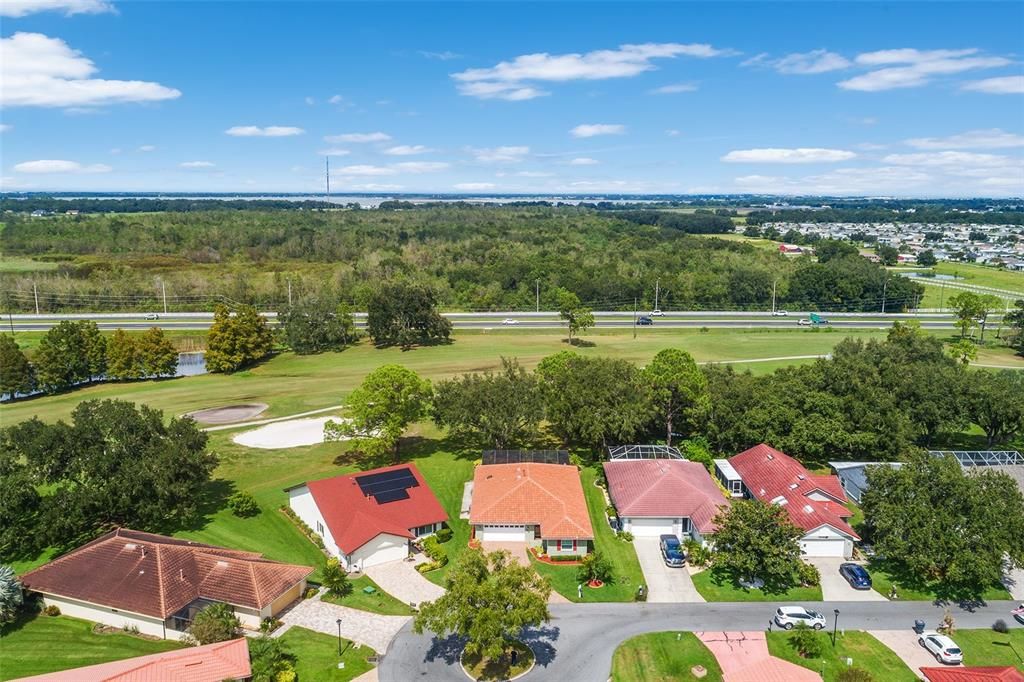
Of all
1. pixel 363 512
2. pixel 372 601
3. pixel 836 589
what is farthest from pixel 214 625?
pixel 836 589

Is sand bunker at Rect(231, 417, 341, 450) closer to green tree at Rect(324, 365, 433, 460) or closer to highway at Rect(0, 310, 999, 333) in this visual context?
green tree at Rect(324, 365, 433, 460)

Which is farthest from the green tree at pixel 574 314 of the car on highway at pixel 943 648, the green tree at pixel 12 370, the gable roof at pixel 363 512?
the green tree at pixel 12 370

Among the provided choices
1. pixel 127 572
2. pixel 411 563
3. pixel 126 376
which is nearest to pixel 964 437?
pixel 411 563

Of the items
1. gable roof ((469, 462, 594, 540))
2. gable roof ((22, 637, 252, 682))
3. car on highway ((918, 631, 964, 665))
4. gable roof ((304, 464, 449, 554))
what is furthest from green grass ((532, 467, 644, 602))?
gable roof ((22, 637, 252, 682))

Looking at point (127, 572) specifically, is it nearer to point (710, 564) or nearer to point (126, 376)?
point (710, 564)

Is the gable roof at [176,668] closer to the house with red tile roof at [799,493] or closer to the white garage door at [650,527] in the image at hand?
the white garage door at [650,527]

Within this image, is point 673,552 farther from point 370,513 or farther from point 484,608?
point 370,513
